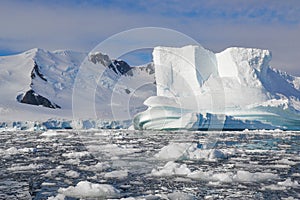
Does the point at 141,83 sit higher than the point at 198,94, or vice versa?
the point at 141,83

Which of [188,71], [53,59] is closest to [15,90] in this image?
[53,59]

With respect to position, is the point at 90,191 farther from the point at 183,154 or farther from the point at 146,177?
the point at 183,154

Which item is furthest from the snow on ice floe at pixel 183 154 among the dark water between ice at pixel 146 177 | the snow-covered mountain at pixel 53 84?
the snow-covered mountain at pixel 53 84

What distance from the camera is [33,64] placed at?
3054 inches

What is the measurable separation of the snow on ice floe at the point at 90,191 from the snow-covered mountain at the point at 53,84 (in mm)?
50862

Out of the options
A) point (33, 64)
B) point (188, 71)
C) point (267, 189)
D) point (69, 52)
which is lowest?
point (267, 189)

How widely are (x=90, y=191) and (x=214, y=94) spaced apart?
31943 mm

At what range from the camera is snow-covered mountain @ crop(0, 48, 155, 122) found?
62.8 metres

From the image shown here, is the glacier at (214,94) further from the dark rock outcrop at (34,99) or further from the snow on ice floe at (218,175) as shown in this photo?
the dark rock outcrop at (34,99)

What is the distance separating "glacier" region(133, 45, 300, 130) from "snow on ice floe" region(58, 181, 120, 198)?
911 inches

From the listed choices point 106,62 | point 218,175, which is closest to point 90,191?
point 218,175

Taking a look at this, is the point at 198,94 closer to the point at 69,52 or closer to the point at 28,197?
the point at 28,197

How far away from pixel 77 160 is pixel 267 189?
6.27m

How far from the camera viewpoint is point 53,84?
264ft
